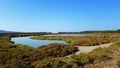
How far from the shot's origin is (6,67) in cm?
1398

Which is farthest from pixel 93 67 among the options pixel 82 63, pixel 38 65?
pixel 38 65

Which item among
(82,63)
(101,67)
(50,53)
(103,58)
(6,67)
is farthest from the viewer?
(50,53)

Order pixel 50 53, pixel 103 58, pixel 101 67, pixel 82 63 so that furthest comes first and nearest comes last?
pixel 50 53, pixel 103 58, pixel 82 63, pixel 101 67

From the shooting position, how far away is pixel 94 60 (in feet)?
57.6

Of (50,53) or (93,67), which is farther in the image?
(50,53)

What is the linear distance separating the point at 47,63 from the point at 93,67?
381 cm

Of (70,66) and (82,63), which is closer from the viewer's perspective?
(70,66)

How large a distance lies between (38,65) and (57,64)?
5.27 feet

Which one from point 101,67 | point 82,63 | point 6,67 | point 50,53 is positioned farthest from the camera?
point 50,53

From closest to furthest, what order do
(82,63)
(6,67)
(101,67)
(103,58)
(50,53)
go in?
(6,67)
(101,67)
(82,63)
(103,58)
(50,53)

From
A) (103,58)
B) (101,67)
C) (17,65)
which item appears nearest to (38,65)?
(17,65)

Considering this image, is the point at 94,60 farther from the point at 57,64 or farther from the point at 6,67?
the point at 6,67

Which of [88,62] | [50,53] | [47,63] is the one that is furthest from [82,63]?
[50,53]

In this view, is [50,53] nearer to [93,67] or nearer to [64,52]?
[64,52]
